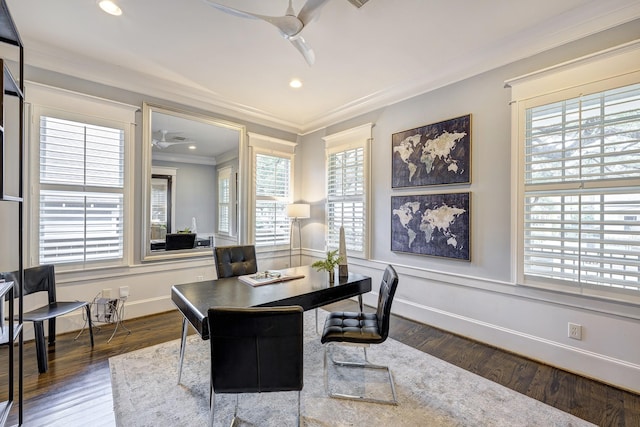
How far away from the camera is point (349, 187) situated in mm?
4324

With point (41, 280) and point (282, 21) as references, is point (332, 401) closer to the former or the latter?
point (282, 21)

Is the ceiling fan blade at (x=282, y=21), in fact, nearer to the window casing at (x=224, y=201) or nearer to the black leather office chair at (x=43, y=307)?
the window casing at (x=224, y=201)

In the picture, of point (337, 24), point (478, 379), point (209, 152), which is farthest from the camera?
point (209, 152)

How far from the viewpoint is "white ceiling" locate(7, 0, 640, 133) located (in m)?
2.26

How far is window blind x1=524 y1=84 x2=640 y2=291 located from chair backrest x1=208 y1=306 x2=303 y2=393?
2.37 metres

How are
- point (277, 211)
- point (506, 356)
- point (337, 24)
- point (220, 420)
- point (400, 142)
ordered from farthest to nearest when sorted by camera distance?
point (277, 211) → point (400, 142) → point (506, 356) → point (337, 24) → point (220, 420)

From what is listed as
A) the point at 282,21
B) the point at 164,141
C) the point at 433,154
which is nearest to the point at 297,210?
the point at 164,141

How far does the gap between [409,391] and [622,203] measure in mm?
2156

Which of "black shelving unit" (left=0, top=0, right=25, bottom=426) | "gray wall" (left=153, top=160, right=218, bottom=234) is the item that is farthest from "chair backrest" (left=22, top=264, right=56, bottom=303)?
"gray wall" (left=153, top=160, right=218, bottom=234)

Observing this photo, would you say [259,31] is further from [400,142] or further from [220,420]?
[220,420]

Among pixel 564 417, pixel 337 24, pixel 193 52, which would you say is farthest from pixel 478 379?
pixel 193 52

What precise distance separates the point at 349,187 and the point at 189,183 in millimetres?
2306

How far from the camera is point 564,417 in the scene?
6.14 ft

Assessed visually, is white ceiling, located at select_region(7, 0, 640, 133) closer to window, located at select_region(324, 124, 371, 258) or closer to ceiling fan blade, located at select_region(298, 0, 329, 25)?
ceiling fan blade, located at select_region(298, 0, 329, 25)
